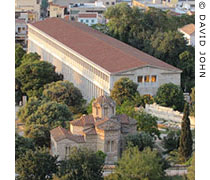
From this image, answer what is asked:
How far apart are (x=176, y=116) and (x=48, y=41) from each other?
31.7 metres

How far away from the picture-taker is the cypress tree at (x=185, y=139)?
66562 mm

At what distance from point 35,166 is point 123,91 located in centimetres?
2346

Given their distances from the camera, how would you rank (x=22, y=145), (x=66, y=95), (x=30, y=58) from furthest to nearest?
(x=30, y=58) < (x=66, y=95) < (x=22, y=145)

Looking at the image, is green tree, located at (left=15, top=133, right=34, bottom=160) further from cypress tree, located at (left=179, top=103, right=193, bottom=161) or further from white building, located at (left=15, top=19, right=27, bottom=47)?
white building, located at (left=15, top=19, right=27, bottom=47)

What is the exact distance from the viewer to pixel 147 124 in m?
73.4

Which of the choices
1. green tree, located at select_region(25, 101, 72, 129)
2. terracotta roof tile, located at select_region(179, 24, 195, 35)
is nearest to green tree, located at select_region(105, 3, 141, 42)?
terracotta roof tile, located at select_region(179, 24, 195, 35)

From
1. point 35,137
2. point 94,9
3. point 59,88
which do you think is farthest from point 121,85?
point 94,9

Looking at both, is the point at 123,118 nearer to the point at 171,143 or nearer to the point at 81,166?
the point at 171,143

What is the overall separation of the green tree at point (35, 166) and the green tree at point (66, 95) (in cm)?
2169

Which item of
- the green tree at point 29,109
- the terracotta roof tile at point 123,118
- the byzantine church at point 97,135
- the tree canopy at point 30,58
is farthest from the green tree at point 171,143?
the tree canopy at point 30,58

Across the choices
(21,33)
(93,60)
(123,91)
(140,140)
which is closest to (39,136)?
(140,140)

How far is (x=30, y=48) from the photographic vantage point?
395 ft

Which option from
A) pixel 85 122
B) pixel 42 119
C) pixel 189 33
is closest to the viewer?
pixel 85 122

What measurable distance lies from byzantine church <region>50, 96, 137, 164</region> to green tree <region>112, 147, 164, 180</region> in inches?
157
